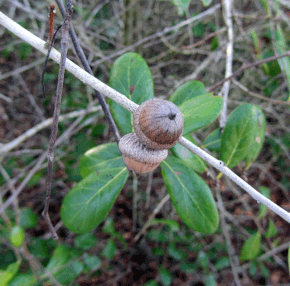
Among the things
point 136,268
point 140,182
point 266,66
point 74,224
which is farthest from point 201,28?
point 136,268

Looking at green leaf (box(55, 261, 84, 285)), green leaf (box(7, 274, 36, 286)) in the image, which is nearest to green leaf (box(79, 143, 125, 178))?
green leaf (box(7, 274, 36, 286))

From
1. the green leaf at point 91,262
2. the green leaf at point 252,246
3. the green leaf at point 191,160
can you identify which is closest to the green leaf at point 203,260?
the green leaf at point 252,246

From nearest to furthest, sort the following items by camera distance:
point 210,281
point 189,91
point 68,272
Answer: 1. point 189,91
2. point 68,272
3. point 210,281

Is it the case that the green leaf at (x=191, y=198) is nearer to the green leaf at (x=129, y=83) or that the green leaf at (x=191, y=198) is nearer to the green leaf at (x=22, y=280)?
the green leaf at (x=129, y=83)

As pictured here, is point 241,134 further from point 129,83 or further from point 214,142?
point 129,83

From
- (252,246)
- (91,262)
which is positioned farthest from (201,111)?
(91,262)

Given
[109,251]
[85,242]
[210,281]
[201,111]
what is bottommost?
[210,281]
